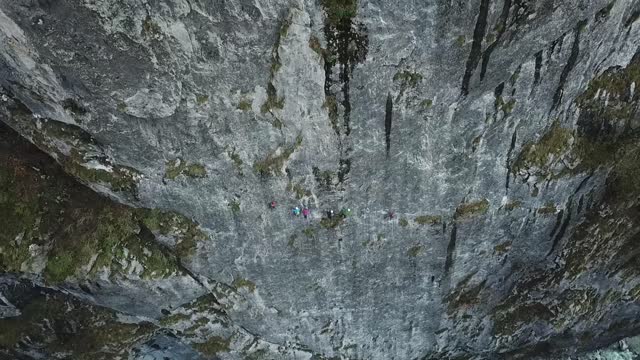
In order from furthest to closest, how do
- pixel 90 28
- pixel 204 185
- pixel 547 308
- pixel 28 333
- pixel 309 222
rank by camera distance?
1. pixel 547 308
2. pixel 28 333
3. pixel 309 222
4. pixel 204 185
5. pixel 90 28

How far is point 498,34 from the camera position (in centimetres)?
820

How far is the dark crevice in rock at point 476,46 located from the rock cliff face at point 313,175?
0.04 m

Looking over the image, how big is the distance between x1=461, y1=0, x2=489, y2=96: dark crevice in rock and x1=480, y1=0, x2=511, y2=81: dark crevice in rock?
0.14m

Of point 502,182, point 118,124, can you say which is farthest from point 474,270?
point 118,124

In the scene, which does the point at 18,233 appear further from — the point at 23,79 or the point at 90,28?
the point at 90,28

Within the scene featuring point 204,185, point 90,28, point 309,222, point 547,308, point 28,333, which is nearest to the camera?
point 90,28

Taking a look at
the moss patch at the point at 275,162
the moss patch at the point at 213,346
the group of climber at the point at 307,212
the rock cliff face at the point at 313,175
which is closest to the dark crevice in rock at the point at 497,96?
the rock cliff face at the point at 313,175

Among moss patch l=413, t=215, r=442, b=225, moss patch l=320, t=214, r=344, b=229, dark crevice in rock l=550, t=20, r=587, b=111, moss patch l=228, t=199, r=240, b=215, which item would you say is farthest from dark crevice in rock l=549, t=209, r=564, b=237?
moss patch l=228, t=199, r=240, b=215

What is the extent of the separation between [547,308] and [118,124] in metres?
12.0

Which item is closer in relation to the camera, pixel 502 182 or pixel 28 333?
pixel 502 182

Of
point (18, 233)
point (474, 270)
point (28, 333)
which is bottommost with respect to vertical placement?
point (28, 333)

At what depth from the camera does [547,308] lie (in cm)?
1435

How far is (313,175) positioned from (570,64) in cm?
507

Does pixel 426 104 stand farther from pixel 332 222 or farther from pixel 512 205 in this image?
pixel 512 205
